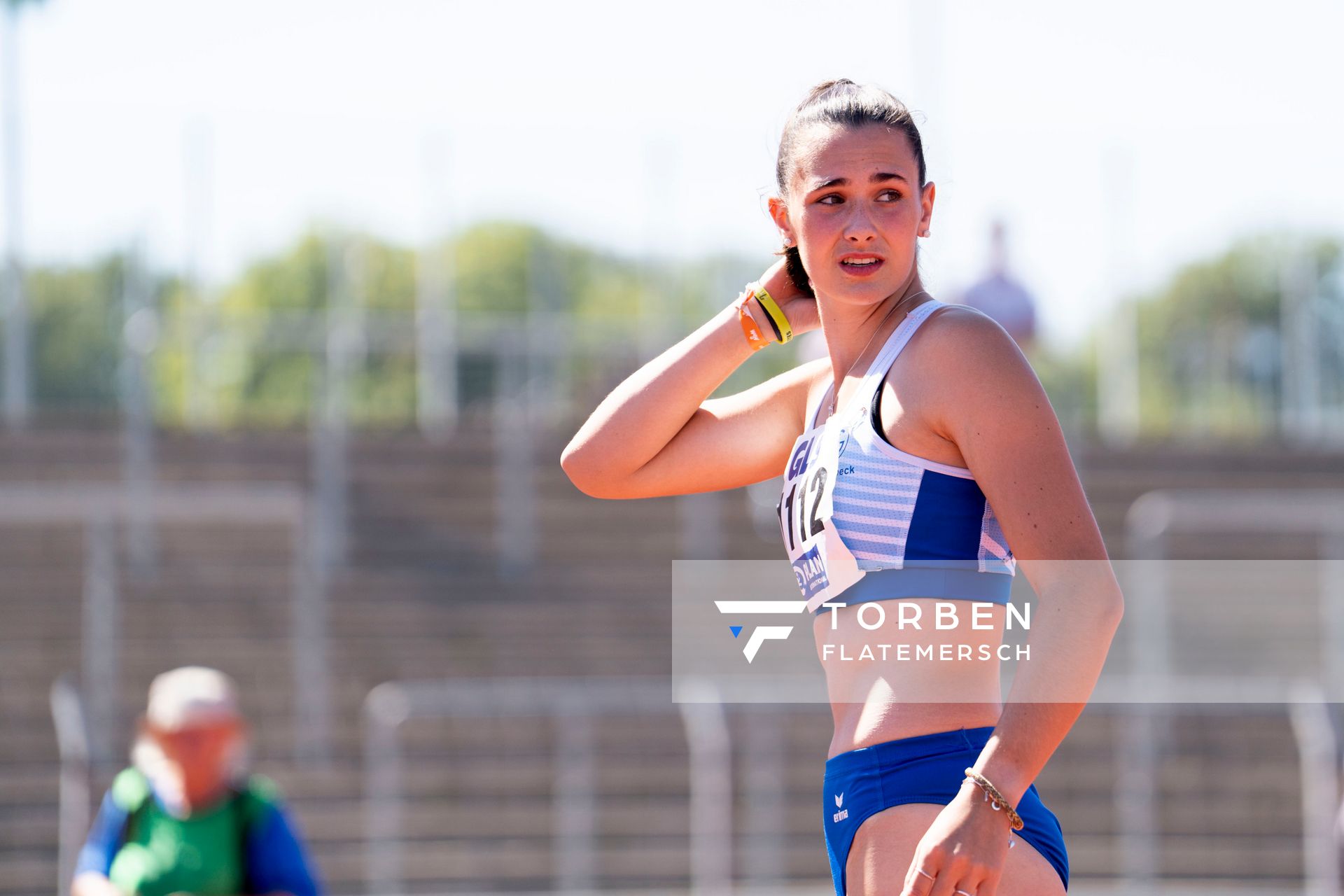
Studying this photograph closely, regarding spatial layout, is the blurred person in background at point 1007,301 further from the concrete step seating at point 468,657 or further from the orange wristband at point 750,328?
the orange wristband at point 750,328

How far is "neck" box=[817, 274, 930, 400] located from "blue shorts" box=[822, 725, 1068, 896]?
483mm

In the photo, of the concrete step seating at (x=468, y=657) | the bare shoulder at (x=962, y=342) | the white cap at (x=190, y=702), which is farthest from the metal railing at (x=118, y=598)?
the bare shoulder at (x=962, y=342)

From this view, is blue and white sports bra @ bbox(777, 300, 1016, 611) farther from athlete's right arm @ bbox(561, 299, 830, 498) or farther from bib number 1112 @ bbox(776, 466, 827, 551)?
athlete's right arm @ bbox(561, 299, 830, 498)

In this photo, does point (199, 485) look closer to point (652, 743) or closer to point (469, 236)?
point (652, 743)

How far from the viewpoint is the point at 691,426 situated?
8.20 feet

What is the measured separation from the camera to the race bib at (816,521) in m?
2.12

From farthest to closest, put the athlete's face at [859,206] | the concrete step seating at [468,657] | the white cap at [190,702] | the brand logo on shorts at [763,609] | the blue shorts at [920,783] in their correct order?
the concrete step seating at [468,657]
the white cap at [190,702]
the brand logo on shorts at [763,609]
the athlete's face at [859,206]
the blue shorts at [920,783]

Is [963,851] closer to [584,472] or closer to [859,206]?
[859,206]

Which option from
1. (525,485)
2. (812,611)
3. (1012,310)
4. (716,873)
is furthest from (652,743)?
(812,611)

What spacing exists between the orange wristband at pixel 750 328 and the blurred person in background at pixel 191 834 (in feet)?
9.83

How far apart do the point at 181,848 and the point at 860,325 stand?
3.32 m

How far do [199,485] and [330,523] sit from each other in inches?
36.3

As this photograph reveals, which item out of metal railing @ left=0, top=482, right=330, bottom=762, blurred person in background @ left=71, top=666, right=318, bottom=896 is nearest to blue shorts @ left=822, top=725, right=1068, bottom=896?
blurred person in background @ left=71, top=666, right=318, bottom=896

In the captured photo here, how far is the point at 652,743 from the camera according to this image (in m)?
9.36
